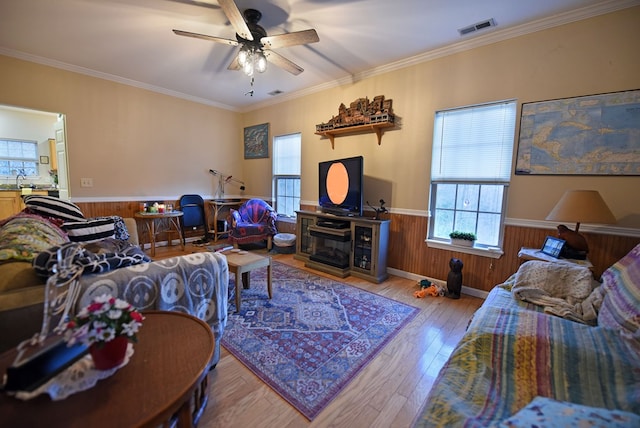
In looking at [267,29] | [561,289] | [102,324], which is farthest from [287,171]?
[102,324]

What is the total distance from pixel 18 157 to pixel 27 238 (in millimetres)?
6002

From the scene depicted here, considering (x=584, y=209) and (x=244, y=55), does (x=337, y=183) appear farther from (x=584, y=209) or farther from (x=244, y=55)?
(x=584, y=209)

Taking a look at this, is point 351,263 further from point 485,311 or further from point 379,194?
point 485,311

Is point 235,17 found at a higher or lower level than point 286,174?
higher

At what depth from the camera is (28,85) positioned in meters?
3.39

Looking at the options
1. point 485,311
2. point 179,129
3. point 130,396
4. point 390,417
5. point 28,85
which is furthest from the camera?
point 179,129

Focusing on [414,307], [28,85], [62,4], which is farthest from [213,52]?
[414,307]

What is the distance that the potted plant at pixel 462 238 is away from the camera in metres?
2.92

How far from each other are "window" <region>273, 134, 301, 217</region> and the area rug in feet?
6.72

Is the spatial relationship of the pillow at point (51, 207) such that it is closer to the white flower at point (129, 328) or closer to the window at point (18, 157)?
the white flower at point (129, 328)

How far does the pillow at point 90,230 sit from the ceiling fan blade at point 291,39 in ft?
7.57

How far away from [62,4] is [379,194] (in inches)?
148

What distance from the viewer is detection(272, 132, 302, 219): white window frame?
4.72 m

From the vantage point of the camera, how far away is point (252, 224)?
454 cm
